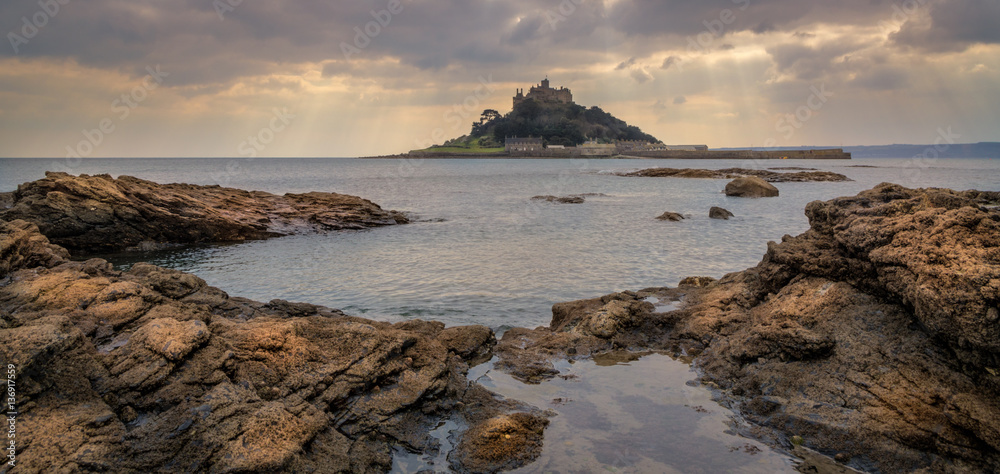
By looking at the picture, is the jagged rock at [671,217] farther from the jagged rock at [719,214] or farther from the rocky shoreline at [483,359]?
the rocky shoreline at [483,359]

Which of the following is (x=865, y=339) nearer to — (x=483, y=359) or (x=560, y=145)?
(x=483, y=359)

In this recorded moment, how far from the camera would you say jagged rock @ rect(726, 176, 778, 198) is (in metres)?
40.9

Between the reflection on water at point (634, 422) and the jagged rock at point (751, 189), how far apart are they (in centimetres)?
3761

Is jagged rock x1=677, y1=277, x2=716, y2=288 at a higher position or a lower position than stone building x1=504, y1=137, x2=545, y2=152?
lower

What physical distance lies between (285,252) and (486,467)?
1603 centimetres

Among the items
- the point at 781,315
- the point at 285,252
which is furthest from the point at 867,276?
the point at 285,252

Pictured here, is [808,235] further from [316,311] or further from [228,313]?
[228,313]

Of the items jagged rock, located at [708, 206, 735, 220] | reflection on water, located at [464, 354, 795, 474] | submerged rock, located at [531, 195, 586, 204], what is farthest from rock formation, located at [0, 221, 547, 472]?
submerged rock, located at [531, 195, 586, 204]

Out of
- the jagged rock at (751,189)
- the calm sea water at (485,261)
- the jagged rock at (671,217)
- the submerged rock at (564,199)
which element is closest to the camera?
the calm sea water at (485,261)

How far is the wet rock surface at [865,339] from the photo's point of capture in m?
4.68

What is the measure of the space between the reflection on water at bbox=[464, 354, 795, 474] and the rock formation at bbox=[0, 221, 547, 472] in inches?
15.1

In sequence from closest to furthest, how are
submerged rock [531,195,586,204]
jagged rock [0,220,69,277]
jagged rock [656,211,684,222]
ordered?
jagged rock [0,220,69,277], jagged rock [656,211,684,222], submerged rock [531,195,586,204]

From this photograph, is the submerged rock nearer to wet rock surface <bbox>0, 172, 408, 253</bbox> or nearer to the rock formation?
wet rock surface <bbox>0, 172, 408, 253</bbox>

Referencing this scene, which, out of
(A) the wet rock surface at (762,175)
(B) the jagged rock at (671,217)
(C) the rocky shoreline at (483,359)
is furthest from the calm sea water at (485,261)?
→ (A) the wet rock surface at (762,175)
